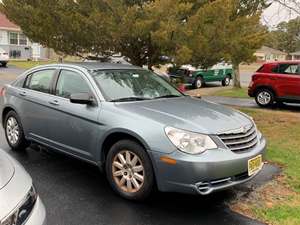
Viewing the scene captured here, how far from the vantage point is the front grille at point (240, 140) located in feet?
15.1

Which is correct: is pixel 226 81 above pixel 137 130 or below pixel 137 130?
below

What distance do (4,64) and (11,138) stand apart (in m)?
29.2

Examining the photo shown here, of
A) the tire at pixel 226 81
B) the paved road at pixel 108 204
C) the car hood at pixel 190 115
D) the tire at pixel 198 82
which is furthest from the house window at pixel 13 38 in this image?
the car hood at pixel 190 115

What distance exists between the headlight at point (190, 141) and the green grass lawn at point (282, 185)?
0.92m

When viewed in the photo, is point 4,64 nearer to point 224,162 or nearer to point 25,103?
point 25,103

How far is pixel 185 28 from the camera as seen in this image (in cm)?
865

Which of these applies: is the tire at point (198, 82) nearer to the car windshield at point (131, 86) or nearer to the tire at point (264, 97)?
the tire at point (264, 97)

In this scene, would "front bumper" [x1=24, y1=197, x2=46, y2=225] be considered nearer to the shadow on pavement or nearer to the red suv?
the shadow on pavement

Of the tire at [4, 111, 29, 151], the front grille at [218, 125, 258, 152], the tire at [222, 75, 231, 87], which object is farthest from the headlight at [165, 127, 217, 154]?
the tire at [222, 75, 231, 87]

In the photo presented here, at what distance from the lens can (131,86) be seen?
5727 millimetres

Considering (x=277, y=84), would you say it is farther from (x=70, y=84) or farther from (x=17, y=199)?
(x=17, y=199)

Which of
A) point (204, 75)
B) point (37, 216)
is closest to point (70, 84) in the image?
point (37, 216)

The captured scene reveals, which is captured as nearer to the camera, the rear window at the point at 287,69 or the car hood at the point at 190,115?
the car hood at the point at 190,115

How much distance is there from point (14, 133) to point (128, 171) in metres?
2.78
